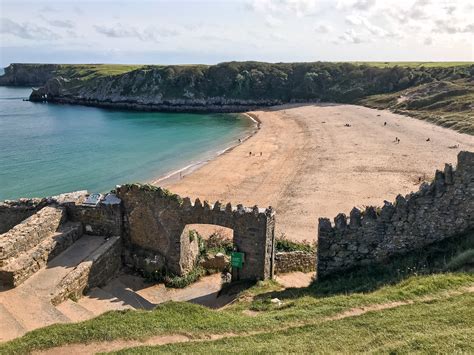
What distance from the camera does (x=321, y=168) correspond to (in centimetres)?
4250

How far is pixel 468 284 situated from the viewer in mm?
10859

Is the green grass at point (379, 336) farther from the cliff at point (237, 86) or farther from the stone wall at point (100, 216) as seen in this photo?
the cliff at point (237, 86)

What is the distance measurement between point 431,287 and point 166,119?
8097 cm

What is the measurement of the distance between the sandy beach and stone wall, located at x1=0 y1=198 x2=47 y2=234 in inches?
531

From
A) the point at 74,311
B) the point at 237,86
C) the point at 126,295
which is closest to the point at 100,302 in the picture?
the point at 126,295

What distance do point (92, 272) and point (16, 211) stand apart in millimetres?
5976

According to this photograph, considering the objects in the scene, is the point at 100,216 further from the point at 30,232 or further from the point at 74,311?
the point at 74,311

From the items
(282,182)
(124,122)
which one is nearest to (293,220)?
(282,182)

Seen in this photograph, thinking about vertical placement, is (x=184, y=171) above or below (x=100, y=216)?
below

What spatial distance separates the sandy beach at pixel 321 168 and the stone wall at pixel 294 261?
5789 millimetres

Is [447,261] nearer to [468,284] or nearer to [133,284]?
[468,284]

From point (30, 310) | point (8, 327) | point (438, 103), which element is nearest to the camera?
point (8, 327)

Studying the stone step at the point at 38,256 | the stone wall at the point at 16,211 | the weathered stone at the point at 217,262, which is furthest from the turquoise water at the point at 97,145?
the weathered stone at the point at 217,262

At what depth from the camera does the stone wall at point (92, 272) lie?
14211 millimetres
